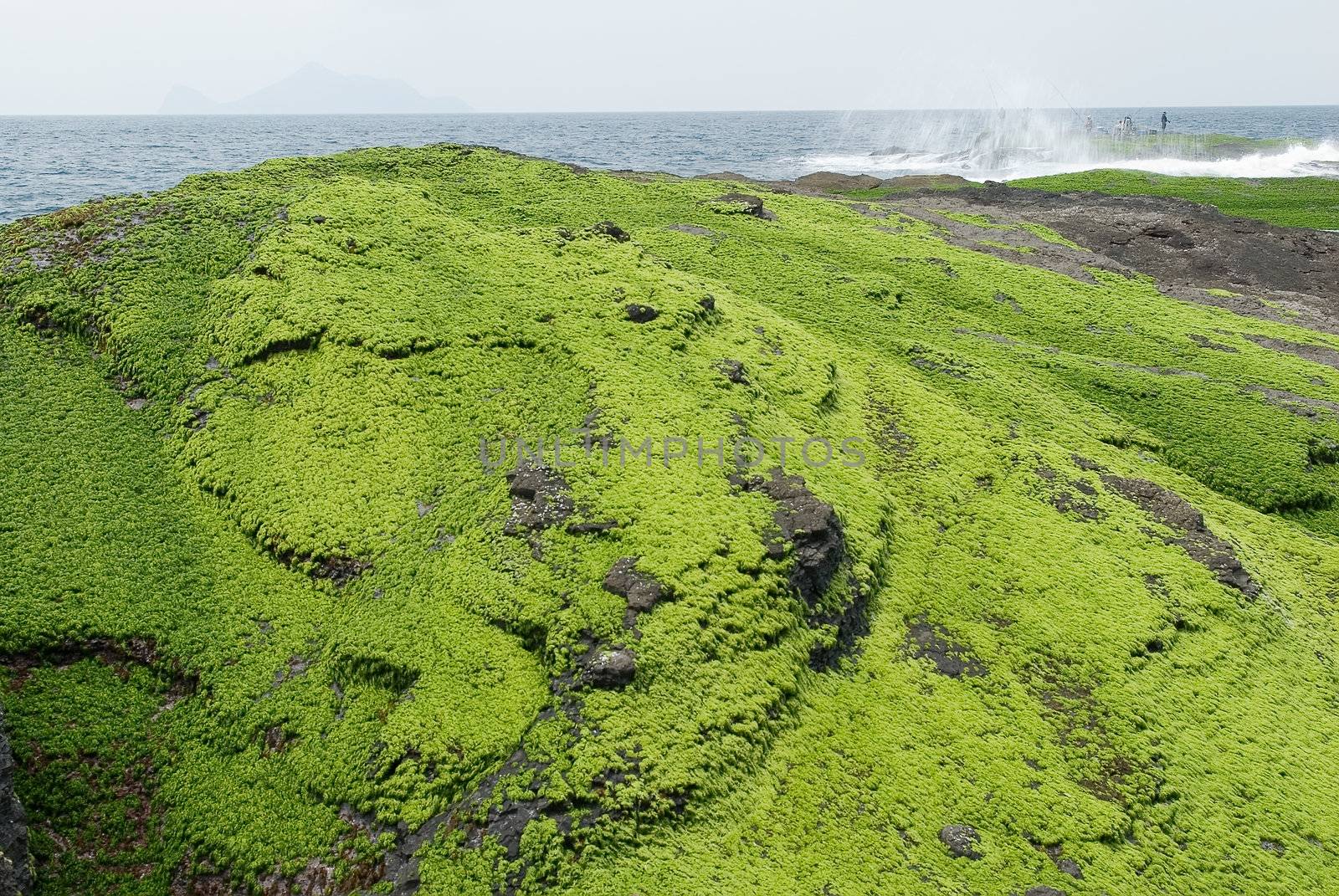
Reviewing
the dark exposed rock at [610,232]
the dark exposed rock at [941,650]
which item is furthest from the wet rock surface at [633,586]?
the dark exposed rock at [610,232]

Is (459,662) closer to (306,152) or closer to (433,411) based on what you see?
(433,411)

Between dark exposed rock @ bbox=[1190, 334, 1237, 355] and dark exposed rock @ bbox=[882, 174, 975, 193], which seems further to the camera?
dark exposed rock @ bbox=[882, 174, 975, 193]

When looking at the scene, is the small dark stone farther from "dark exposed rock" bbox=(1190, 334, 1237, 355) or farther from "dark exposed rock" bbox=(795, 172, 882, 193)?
"dark exposed rock" bbox=(795, 172, 882, 193)

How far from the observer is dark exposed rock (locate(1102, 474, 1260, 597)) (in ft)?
37.9

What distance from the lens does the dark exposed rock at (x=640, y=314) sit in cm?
1385

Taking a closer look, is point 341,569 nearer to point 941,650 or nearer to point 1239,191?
point 941,650

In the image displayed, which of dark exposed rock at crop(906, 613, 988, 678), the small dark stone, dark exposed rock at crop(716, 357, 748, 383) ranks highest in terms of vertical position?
dark exposed rock at crop(716, 357, 748, 383)

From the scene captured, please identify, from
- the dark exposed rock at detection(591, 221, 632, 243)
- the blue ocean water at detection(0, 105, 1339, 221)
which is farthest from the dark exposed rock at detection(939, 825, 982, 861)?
the blue ocean water at detection(0, 105, 1339, 221)

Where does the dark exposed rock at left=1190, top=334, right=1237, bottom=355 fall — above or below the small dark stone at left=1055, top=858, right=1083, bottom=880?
above

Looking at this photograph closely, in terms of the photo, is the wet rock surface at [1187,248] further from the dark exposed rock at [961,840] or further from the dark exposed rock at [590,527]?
the dark exposed rock at [961,840]

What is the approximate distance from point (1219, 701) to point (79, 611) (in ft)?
45.0

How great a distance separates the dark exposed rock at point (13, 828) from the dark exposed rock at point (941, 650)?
360 inches

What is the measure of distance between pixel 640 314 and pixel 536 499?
191 inches

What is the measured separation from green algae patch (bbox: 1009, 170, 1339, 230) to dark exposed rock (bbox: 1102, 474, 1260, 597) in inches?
1262
